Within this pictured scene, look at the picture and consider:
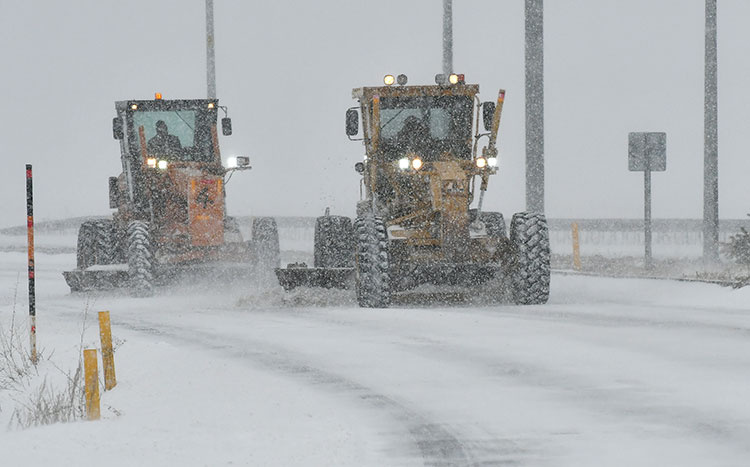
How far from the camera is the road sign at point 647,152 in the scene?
25312 millimetres

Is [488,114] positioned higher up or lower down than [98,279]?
higher up

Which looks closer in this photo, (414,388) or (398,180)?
(414,388)

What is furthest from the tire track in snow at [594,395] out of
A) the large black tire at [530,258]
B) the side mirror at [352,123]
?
the side mirror at [352,123]

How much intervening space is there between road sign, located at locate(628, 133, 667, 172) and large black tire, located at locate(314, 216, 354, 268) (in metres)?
8.14

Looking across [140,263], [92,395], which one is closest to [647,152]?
[140,263]

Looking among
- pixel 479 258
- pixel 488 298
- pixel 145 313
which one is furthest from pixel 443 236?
pixel 145 313

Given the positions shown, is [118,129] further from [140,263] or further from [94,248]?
[140,263]

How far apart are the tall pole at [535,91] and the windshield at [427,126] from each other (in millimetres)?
6420

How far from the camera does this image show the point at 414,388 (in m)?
9.96

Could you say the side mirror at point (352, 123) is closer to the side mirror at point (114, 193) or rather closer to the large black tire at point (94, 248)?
the large black tire at point (94, 248)

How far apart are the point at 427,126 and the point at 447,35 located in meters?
11.2

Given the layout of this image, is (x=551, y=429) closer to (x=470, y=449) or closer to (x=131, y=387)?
(x=470, y=449)

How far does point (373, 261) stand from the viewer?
16734 mm

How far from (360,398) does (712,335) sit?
5165 millimetres
